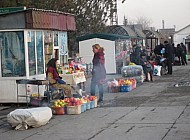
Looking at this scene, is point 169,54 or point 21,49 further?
point 169,54

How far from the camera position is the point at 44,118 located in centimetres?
1092

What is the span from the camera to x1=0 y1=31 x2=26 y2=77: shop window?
14.9m

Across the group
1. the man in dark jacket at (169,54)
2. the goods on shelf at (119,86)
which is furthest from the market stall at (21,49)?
the man in dark jacket at (169,54)

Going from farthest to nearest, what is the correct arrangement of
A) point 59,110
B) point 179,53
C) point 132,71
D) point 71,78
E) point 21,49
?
1. point 179,53
2. point 132,71
3. point 71,78
4. point 21,49
5. point 59,110

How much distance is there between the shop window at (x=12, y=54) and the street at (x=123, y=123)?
53.0 inches

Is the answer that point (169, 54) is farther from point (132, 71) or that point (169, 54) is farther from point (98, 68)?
point (98, 68)

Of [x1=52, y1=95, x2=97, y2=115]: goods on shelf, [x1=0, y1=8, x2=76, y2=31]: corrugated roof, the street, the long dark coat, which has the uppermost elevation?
[x1=0, y1=8, x2=76, y2=31]: corrugated roof

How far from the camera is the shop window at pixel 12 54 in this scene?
14.9 meters

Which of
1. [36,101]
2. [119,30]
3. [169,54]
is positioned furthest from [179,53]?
[36,101]

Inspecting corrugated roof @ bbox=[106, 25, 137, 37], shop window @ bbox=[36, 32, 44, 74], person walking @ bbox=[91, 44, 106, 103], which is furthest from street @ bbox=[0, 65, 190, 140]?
corrugated roof @ bbox=[106, 25, 137, 37]

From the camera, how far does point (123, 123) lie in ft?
35.5

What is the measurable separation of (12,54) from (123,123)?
5.75m

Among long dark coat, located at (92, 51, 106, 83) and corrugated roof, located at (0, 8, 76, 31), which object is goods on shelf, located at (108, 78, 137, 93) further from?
corrugated roof, located at (0, 8, 76, 31)

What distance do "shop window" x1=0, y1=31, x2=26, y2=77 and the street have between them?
1.35 m
